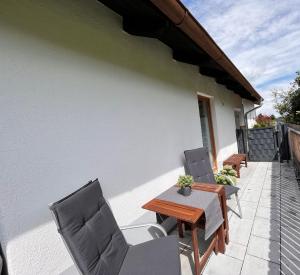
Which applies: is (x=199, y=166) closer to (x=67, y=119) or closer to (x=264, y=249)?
(x=264, y=249)

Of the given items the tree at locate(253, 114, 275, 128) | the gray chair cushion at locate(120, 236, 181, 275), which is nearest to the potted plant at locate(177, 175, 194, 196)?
the gray chair cushion at locate(120, 236, 181, 275)

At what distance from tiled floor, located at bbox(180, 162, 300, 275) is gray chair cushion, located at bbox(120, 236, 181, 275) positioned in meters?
0.59

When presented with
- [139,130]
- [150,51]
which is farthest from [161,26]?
[139,130]

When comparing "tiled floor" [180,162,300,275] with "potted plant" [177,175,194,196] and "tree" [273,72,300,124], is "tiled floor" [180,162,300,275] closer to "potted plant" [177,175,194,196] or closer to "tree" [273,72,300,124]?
"potted plant" [177,175,194,196]

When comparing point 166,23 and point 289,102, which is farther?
point 289,102

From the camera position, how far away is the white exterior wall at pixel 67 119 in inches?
45.9

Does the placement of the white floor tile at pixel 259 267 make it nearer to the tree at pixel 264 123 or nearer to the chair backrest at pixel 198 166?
the chair backrest at pixel 198 166

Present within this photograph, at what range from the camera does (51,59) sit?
141cm

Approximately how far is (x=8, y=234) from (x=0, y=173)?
1.18 ft

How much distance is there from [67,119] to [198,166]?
2238 mm

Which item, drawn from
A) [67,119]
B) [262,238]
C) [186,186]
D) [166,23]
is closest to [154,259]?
[186,186]

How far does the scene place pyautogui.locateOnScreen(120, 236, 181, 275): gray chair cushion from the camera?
4.16 feet

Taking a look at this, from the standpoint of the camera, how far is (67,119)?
1483 millimetres

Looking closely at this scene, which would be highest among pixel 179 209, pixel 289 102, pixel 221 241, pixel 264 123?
pixel 289 102
